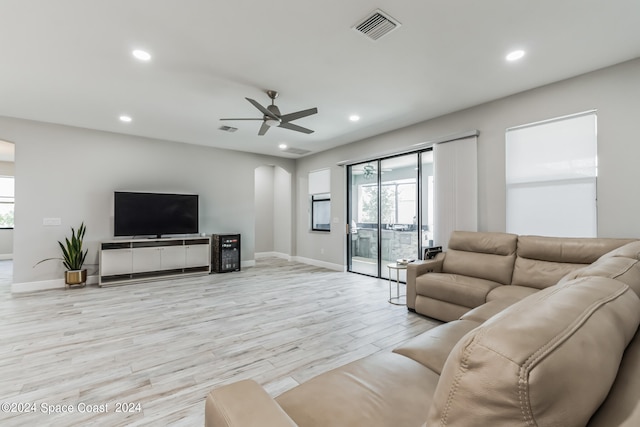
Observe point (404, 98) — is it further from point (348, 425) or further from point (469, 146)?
point (348, 425)

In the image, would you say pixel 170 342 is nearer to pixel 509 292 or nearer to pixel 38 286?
pixel 509 292

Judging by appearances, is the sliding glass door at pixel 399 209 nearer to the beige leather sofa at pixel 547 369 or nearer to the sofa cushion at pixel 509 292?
the sofa cushion at pixel 509 292

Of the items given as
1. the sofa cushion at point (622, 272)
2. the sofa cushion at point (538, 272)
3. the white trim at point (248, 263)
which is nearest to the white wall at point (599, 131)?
the sofa cushion at point (538, 272)

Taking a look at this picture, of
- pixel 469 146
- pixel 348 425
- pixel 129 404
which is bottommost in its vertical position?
pixel 129 404

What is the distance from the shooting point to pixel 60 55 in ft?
9.51

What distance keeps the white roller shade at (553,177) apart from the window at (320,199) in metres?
3.87

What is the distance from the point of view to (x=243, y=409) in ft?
3.08

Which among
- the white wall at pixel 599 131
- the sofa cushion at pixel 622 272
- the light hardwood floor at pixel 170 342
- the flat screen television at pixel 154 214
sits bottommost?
the light hardwood floor at pixel 170 342

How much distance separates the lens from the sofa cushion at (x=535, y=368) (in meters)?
0.46

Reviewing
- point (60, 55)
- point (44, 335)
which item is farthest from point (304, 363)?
point (60, 55)

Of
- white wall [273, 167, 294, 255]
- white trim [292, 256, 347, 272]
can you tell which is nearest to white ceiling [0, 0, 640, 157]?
white trim [292, 256, 347, 272]

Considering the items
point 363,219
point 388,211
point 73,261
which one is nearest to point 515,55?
point 388,211

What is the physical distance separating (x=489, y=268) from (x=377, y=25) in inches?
113

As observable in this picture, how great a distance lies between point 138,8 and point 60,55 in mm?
1344
